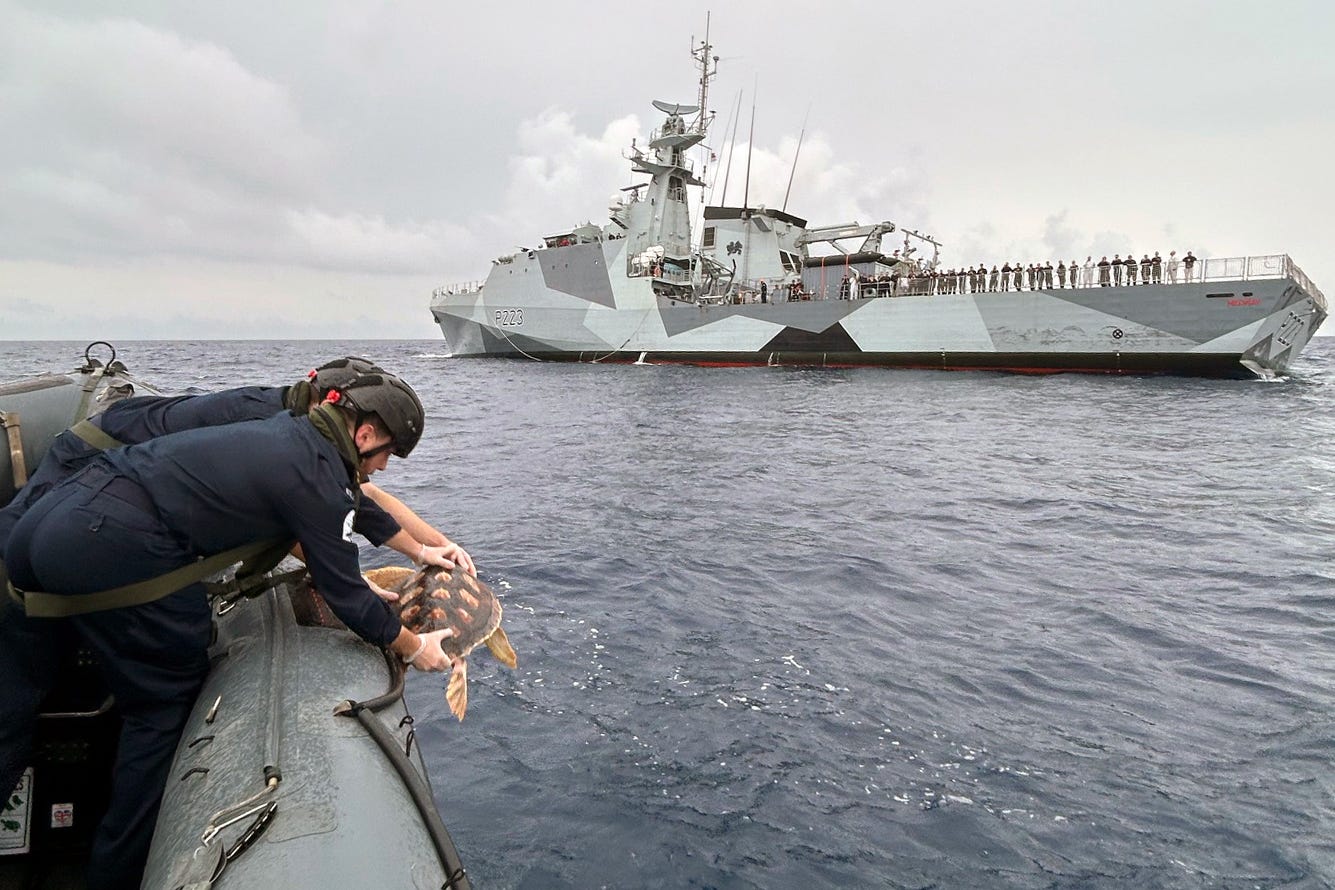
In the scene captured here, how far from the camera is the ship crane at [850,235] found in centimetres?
3816

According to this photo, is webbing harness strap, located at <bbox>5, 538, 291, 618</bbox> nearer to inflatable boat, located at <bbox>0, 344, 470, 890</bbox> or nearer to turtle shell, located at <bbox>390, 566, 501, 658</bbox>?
inflatable boat, located at <bbox>0, 344, 470, 890</bbox>

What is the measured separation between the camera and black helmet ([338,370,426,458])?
2506 mm

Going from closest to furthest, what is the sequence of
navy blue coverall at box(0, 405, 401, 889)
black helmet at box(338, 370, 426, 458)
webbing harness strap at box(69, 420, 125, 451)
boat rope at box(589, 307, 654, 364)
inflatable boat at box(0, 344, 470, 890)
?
inflatable boat at box(0, 344, 470, 890) < navy blue coverall at box(0, 405, 401, 889) < black helmet at box(338, 370, 426, 458) < webbing harness strap at box(69, 420, 125, 451) < boat rope at box(589, 307, 654, 364)

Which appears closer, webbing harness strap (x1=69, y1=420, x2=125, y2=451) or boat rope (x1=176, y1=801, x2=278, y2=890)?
boat rope (x1=176, y1=801, x2=278, y2=890)

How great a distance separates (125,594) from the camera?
2250mm

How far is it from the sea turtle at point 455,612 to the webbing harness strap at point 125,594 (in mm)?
770

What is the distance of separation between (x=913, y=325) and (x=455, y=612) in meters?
31.8

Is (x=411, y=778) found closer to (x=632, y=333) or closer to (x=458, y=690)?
(x=458, y=690)

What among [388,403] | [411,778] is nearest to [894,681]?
[411,778]

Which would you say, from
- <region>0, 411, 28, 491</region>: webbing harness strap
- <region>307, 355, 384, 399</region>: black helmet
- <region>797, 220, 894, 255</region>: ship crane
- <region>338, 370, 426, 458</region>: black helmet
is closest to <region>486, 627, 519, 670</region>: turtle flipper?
<region>338, 370, 426, 458</region>: black helmet

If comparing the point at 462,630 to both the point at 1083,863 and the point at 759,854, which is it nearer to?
the point at 759,854

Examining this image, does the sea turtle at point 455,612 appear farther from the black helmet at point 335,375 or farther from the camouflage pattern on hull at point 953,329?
the camouflage pattern on hull at point 953,329

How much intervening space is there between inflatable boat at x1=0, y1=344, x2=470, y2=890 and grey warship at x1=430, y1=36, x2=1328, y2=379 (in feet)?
103

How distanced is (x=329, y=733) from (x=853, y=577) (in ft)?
16.5
